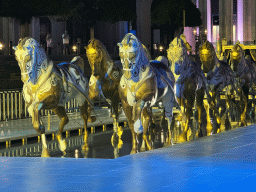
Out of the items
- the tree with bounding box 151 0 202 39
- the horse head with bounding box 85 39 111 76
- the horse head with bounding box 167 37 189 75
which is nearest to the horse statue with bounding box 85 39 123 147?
the horse head with bounding box 85 39 111 76

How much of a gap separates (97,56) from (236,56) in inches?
256

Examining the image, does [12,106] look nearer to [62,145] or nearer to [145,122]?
[62,145]

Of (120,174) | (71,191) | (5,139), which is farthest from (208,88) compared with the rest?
(71,191)

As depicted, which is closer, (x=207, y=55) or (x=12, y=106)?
(x=207, y=55)

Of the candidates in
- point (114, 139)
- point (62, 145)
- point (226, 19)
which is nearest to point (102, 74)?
point (114, 139)

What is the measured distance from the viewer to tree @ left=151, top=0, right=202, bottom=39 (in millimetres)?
34031

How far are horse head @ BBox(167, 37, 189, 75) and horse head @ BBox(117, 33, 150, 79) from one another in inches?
79.8

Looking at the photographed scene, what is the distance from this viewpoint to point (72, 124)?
15852mm

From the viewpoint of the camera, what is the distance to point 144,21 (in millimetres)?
33781

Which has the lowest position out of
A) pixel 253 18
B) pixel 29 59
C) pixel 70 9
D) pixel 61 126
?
pixel 61 126

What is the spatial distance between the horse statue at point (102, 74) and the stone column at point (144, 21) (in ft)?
67.5

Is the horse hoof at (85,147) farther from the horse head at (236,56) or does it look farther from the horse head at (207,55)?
the horse head at (236,56)

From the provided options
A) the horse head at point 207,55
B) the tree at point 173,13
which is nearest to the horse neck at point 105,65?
the horse head at point 207,55

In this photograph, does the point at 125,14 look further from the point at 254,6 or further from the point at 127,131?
the point at 254,6
